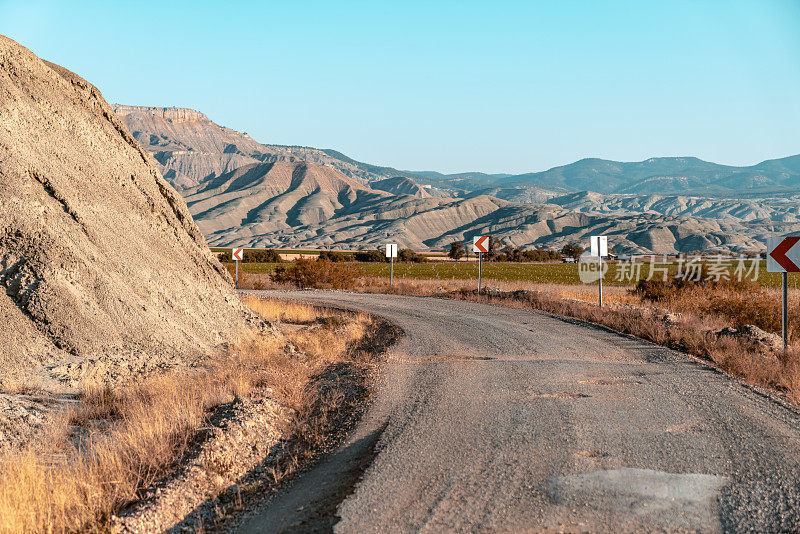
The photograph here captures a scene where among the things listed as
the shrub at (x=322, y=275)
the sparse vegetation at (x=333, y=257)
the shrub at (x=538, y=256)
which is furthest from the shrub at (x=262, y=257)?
the shrub at (x=322, y=275)

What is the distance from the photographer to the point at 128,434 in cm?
635

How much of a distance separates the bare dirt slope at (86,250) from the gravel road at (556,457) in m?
4.70

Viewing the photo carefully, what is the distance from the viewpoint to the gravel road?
15.1 ft

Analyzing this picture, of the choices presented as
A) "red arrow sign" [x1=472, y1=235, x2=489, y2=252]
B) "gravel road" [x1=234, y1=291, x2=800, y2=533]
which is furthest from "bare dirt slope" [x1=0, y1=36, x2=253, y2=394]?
"red arrow sign" [x1=472, y1=235, x2=489, y2=252]

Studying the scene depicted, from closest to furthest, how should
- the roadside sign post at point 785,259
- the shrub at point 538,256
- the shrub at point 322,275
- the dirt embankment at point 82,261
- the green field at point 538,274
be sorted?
1. the dirt embankment at point 82,261
2. the roadside sign post at point 785,259
3. the shrub at point 322,275
4. the green field at point 538,274
5. the shrub at point 538,256

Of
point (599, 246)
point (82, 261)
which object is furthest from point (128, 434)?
point (599, 246)

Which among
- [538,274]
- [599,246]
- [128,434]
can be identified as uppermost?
[599,246]

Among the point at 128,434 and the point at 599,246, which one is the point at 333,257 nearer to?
the point at 599,246

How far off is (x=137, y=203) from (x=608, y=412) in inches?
425

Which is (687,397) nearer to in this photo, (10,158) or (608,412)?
(608,412)

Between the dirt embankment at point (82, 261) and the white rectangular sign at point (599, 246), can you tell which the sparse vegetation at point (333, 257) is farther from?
the dirt embankment at point (82, 261)

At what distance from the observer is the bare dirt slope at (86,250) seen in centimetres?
894

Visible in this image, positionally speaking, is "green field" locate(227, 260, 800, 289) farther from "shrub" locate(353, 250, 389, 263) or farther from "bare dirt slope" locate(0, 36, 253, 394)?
"bare dirt slope" locate(0, 36, 253, 394)

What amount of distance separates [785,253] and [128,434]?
37.9 ft
